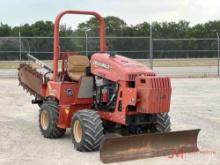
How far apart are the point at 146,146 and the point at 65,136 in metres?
2.28

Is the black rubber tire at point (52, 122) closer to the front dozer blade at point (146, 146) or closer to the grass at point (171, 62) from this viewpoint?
the front dozer blade at point (146, 146)

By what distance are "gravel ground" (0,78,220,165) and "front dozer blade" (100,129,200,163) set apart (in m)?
0.17

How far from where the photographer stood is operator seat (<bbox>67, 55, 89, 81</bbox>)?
10.1 meters

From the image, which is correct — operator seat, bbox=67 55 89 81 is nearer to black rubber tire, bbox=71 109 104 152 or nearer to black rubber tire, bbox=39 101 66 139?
black rubber tire, bbox=39 101 66 139

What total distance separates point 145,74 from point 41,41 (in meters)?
20.7

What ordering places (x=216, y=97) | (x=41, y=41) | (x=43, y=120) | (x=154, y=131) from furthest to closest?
(x=41, y=41) → (x=216, y=97) → (x=43, y=120) → (x=154, y=131)

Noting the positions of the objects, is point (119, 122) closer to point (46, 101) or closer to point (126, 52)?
point (46, 101)

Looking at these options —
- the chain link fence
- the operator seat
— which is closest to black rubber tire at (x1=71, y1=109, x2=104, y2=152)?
the operator seat

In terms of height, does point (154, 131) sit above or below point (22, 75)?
below

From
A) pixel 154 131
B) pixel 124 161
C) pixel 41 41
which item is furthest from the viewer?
pixel 41 41

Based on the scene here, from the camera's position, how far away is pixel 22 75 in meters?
12.1

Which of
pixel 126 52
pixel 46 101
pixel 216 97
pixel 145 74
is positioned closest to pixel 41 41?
pixel 126 52

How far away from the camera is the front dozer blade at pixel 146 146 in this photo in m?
Result: 8.27

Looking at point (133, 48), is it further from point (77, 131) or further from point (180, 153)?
point (180, 153)
